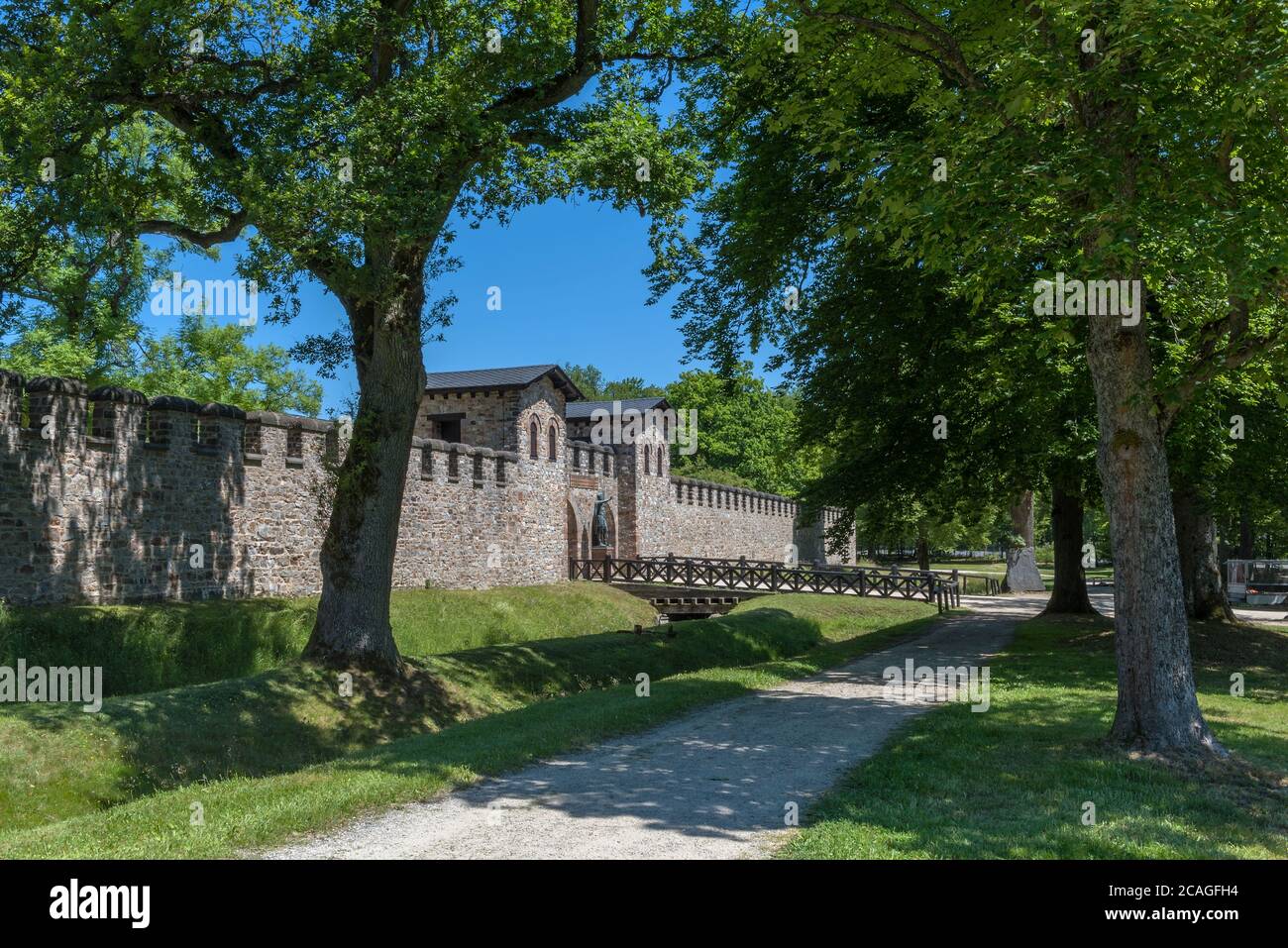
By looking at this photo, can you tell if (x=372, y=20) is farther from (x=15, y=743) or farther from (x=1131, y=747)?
(x=1131, y=747)

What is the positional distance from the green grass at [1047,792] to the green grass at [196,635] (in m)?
11.0

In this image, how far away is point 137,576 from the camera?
675 inches

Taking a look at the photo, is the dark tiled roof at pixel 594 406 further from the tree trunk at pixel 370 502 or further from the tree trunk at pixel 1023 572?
the tree trunk at pixel 370 502

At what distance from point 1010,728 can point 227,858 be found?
802cm

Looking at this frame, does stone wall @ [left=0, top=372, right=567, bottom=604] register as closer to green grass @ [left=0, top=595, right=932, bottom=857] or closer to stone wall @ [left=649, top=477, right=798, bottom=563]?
green grass @ [left=0, top=595, right=932, bottom=857]

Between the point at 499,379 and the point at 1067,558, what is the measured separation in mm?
18650

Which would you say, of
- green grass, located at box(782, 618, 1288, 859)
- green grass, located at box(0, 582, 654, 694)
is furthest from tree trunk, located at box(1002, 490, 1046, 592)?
green grass, located at box(782, 618, 1288, 859)

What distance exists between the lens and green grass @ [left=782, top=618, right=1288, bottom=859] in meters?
6.09

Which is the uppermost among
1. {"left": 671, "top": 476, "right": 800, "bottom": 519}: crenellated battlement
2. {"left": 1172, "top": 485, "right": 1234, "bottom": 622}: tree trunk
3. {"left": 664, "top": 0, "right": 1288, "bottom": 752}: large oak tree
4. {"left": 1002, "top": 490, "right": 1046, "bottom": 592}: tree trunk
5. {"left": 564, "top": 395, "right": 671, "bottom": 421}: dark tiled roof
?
{"left": 564, "top": 395, "right": 671, "bottom": 421}: dark tiled roof

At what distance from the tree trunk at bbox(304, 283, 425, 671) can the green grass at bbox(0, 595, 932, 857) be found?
27.5 inches

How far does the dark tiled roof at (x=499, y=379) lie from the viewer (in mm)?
32688

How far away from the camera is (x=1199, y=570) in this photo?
22156 mm

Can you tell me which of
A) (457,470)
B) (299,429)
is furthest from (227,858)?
(457,470)

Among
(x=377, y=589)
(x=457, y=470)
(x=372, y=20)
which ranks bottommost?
(x=377, y=589)
